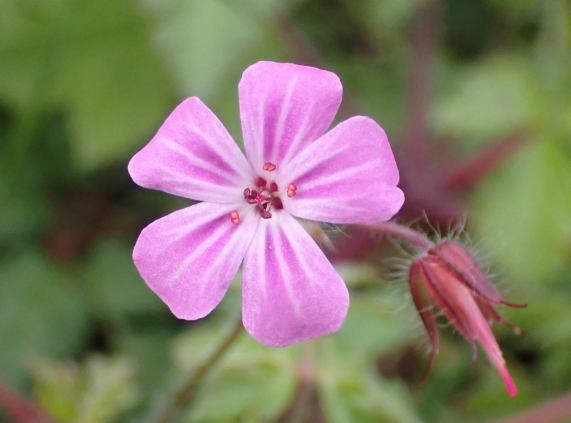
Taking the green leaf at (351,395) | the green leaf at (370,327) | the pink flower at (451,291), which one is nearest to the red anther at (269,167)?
the pink flower at (451,291)

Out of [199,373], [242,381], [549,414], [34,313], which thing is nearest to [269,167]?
[199,373]

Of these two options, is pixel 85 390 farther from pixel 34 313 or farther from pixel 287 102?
pixel 287 102

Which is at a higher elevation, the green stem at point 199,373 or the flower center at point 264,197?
the flower center at point 264,197

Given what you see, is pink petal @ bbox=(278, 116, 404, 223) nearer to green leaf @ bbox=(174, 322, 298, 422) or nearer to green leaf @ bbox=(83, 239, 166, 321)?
green leaf @ bbox=(174, 322, 298, 422)

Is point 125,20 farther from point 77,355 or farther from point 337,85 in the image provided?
point 337,85

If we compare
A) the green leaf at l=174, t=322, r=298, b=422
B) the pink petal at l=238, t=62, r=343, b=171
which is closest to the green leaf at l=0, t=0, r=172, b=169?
the green leaf at l=174, t=322, r=298, b=422

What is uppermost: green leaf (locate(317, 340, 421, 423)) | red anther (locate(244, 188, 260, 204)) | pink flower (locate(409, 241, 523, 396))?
red anther (locate(244, 188, 260, 204))

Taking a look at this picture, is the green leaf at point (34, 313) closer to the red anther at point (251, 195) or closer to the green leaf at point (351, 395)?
the green leaf at point (351, 395)
